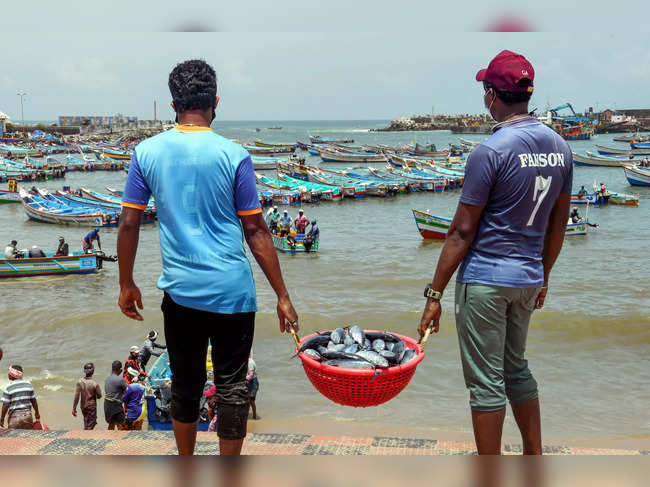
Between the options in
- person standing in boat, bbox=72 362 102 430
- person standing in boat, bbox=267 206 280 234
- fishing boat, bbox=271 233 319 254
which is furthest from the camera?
person standing in boat, bbox=267 206 280 234

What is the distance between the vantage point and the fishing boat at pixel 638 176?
1807 inches

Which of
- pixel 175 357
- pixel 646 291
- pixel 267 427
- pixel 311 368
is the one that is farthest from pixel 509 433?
pixel 646 291

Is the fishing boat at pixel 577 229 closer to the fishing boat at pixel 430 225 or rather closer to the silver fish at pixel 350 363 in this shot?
the fishing boat at pixel 430 225

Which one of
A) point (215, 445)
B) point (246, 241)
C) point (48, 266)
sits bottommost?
point (48, 266)

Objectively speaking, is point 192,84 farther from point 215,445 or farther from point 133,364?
point 133,364

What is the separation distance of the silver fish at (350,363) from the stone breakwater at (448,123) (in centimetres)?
14592

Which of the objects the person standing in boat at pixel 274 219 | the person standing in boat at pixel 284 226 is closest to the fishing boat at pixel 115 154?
the person standing in boat at pixel 274 219

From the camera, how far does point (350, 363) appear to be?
3.34m

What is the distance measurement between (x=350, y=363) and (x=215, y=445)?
157 cm

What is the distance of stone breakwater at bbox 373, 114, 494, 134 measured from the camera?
15212 cm

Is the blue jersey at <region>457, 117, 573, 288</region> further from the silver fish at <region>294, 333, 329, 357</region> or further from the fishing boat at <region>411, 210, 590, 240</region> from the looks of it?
the fishing boat at <region>411, 210, 590, 240</region>

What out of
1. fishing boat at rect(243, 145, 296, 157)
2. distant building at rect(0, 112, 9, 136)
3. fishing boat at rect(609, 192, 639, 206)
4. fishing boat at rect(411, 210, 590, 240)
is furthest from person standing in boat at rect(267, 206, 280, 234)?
distant building at rect(0, 112, 9, 136)

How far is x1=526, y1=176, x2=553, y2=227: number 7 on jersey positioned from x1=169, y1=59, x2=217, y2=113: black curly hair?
1.52 metres

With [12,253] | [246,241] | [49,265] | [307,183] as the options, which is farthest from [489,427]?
[307,183]
